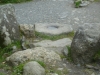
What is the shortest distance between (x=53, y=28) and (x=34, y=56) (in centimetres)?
189

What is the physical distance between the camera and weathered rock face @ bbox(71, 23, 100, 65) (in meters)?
5.74

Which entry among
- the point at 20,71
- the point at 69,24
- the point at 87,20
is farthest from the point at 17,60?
the point at 87,20

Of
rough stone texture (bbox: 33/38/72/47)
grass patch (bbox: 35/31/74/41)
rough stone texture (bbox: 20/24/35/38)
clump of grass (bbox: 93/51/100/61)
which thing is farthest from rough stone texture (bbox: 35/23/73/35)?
clump of grass (bbox: 93/51/100/61)

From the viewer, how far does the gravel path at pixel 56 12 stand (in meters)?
8.64

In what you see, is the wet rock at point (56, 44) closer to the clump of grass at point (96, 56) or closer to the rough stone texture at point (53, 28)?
the rough stone texture at point (53, 28)

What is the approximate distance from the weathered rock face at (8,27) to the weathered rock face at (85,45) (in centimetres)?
169

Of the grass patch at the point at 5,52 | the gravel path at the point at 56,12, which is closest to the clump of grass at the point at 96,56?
the grass patch at the point at 5,52

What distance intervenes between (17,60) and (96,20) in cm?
361

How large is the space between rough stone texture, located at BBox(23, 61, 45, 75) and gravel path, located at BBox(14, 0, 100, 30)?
283 centimetres

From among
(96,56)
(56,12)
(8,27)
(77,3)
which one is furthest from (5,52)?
(77,3)

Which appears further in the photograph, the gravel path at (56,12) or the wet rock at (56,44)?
the gravel path at (56,12)

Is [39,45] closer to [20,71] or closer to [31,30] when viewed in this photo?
[31,30]

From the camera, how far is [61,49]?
6539 mm

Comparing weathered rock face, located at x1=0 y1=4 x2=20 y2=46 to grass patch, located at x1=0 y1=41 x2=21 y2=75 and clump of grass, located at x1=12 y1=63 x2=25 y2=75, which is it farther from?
clump of grass, located at x1=12 y1=63 x2=25 y2=75
